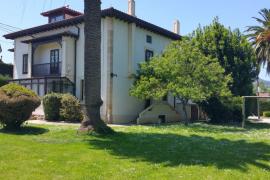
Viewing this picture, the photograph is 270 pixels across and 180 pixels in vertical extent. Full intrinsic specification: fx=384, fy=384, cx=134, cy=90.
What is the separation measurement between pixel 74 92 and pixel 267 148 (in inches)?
674

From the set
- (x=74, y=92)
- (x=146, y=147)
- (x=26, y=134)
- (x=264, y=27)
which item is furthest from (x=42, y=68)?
(x=264, y=27)

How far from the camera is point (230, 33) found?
2659 cm

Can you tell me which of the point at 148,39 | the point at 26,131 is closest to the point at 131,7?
the point at 148,39

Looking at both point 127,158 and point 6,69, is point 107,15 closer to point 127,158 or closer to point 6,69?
point 127,158

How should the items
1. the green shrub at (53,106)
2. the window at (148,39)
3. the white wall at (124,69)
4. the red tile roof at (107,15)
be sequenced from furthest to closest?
the window at (148,39), the white wall at (124,69), the red tile roof at (107,15), the green shrub at (53,106)

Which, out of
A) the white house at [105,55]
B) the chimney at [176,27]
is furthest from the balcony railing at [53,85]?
the chimney at [176,27]

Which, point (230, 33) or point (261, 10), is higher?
point (261, 10)

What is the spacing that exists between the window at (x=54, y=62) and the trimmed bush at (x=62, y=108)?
395 centimetres

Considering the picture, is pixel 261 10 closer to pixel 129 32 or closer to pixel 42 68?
pixel 129 32

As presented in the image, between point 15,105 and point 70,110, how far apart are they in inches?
327

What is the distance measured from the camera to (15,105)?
15266mm

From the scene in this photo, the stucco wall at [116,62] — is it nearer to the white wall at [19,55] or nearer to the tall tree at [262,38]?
the white wall at [19,55]

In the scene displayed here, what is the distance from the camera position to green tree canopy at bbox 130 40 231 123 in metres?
21.4

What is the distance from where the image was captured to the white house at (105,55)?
2474 centimetres
